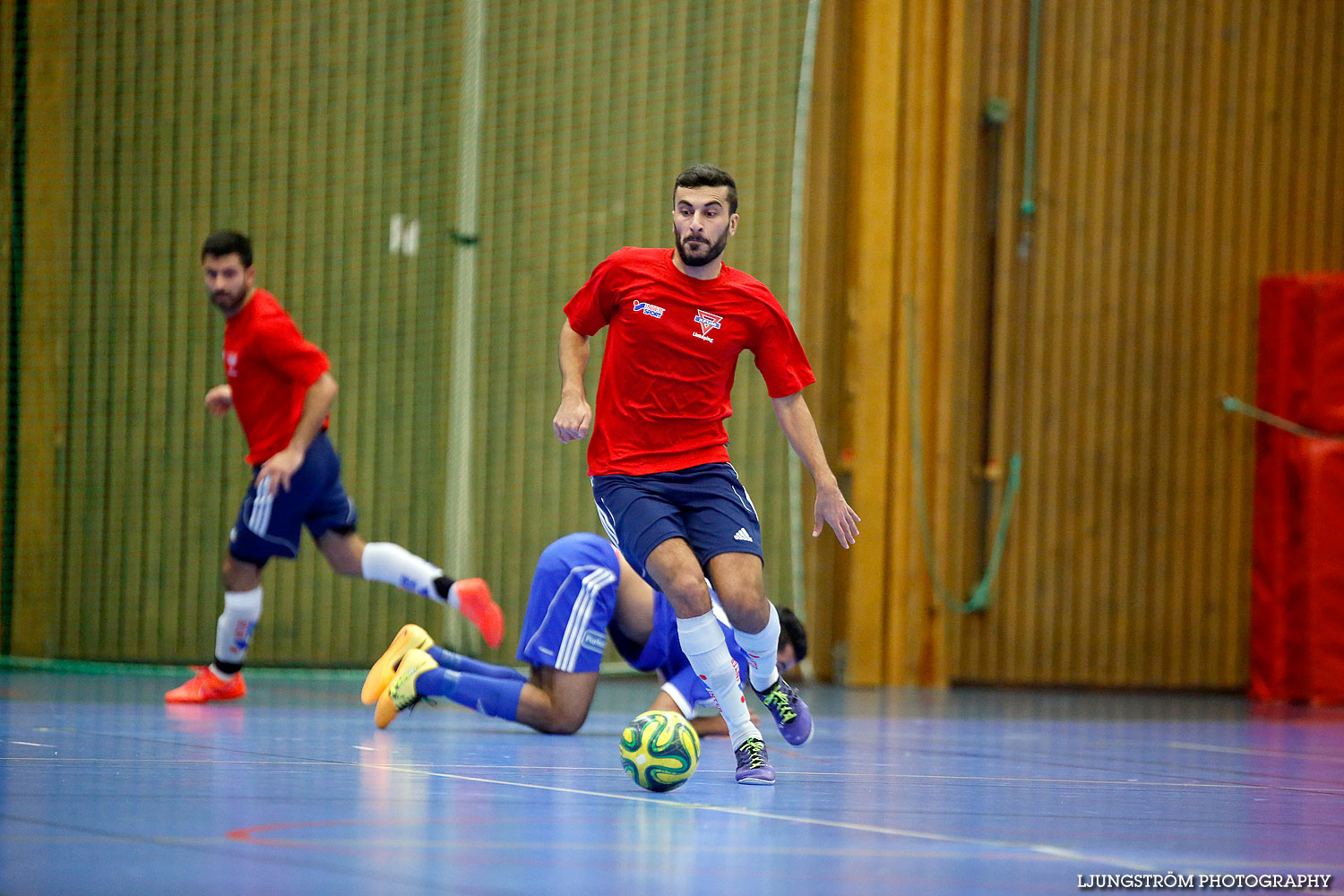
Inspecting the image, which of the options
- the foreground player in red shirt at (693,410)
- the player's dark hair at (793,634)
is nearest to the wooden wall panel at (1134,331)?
the player's dark hair at (793,634)

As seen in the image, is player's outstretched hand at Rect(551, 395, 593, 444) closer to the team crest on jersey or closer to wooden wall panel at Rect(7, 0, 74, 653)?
the team crest on jersey

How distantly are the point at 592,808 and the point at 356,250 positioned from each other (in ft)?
20.0

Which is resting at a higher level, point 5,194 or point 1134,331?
point 5,194

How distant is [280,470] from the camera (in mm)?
6113

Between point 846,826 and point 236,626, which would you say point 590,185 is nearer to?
point 236,626

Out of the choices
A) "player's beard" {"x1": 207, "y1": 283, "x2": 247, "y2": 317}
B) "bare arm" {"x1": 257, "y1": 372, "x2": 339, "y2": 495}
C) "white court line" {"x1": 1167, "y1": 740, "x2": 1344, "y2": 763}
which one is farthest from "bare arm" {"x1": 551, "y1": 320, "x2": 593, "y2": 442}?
"white court line" {"x1": 1167, "y1": 740, "x2": 1344, "y2": 763}

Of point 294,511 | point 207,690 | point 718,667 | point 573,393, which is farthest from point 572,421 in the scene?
point 207,690

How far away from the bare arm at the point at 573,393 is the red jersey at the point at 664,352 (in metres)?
0.06

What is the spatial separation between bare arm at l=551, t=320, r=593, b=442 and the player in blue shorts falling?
0.85 m

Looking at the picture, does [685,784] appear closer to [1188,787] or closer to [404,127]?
[1188,787]

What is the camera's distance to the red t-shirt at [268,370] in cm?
632

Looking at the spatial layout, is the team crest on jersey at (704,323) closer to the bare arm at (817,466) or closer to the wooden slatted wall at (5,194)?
the bare arm at (817,466)

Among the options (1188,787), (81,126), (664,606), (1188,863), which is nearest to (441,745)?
(664,606)

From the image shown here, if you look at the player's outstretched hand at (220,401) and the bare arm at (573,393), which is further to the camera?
the player's outstretched hand at (220,401)
